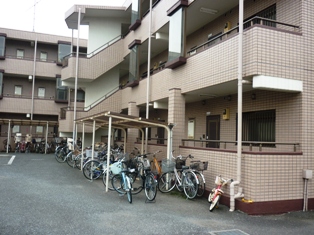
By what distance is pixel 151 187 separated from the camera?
820 cm

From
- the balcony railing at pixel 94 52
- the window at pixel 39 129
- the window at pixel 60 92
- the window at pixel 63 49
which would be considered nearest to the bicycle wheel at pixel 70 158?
the balcony railing at pixel 94 52

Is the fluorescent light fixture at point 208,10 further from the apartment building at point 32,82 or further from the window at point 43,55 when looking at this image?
the window at point 43,55

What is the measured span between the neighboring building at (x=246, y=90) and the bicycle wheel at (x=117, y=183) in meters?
2.40

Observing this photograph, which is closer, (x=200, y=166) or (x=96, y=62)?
(x=200, y=166)

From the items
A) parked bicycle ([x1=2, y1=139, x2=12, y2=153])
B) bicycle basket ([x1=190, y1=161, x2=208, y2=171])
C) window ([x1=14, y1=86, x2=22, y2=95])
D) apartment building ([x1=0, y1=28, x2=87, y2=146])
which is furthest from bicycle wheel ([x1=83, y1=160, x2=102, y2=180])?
window ([x1=14, y1=86, x2=22, y2=95])

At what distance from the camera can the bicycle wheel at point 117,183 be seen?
8.75m

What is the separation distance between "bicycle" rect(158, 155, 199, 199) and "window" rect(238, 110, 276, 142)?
216 cm

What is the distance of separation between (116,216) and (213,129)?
6.32 m

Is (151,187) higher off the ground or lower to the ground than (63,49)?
lower

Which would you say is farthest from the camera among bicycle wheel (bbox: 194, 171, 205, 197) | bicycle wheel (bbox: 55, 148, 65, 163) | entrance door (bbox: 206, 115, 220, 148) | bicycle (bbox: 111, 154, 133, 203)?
bicycle wheel (bbox: 55, 148, 65, 163)

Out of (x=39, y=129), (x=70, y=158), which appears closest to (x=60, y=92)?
(x=39, y=129)

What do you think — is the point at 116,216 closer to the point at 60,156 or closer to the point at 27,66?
the point at 60,156

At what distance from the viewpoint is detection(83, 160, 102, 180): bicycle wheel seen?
11391mm

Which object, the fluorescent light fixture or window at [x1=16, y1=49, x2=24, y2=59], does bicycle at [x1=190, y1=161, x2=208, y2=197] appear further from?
window at [x1=16, y1=49, x2=24, y2=59]
